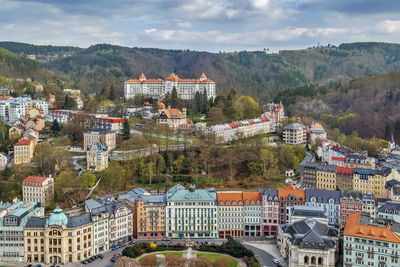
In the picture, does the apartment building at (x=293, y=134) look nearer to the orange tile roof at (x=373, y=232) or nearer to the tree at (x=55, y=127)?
the orange tile roof at (x=373, y=232)

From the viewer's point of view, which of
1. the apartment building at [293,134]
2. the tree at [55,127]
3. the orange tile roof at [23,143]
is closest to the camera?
the orange tile roof at [23,143]

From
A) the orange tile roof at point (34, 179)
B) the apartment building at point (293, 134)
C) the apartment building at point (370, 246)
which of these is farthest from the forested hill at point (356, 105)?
the orange tile roof at point (34, 179)

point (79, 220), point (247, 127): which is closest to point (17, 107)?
point (247, 127)

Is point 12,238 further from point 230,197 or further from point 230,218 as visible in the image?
point 230,197

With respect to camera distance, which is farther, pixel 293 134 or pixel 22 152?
pixel 293 134

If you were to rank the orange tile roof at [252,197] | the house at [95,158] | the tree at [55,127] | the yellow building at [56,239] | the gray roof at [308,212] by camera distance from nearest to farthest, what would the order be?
1. the yellow building at [56,239]
2. the gray roof at [308,212]
3. the orange tile roof at [252,197]
4. the house at [95,158]
5. the tree at [55,127]

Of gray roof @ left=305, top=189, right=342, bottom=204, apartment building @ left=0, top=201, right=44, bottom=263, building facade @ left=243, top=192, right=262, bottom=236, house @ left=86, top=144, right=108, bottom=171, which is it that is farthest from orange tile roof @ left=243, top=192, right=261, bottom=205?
apartment building @ left=0, top=201, right=44, bottom=263
